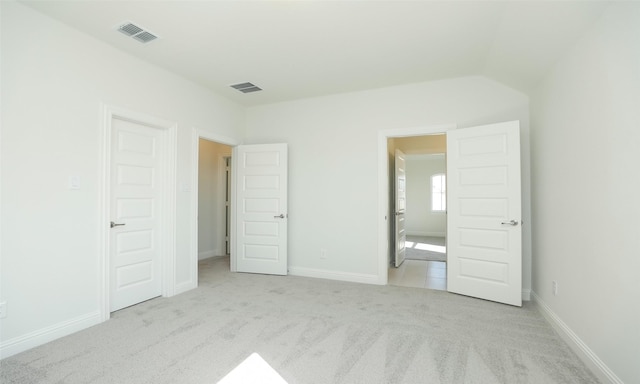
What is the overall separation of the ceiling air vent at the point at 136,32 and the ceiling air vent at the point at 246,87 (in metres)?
1.26

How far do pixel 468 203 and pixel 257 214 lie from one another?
2.98 m

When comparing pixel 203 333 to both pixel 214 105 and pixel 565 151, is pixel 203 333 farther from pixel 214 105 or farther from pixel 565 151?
pixel 565 151

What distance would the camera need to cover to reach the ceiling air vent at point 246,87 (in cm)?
397

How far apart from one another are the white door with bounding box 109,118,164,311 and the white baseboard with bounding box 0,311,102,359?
0.31 metres

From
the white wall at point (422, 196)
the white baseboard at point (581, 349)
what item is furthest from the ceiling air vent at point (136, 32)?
the white wall at point (422, 196)

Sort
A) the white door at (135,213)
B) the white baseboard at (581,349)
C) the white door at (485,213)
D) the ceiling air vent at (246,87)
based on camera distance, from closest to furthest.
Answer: the white baseboard at (581,349)
the white door at (135,213)
the white door at (485,213)
the ceiling air vent at (246,87)

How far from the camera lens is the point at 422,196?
9.74 metres

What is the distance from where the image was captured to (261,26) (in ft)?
8.60

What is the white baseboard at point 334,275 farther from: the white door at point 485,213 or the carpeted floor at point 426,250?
the carpeted floor at point 426,250

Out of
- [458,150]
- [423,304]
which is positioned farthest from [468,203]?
[423,304]

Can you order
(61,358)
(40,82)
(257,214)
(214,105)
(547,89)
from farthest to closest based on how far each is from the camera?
→ (257,214) → (214,105) → (547,89) → (40,82) → (61,358)

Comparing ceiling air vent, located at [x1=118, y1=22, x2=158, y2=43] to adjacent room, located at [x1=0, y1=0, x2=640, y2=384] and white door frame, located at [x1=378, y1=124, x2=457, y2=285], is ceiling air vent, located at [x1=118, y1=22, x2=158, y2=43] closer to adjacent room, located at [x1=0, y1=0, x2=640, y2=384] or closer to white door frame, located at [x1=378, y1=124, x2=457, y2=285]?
adjacent room, located at [x1=0, y1=0, x2=640, y2=384]

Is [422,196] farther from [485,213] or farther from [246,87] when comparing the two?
[246,87]

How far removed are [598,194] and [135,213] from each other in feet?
13.6
